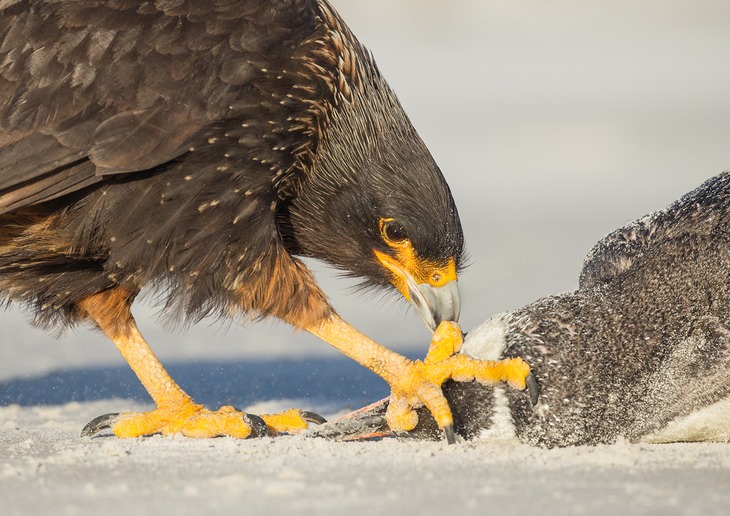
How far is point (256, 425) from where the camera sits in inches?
202

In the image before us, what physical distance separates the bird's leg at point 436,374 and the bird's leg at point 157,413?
670mm

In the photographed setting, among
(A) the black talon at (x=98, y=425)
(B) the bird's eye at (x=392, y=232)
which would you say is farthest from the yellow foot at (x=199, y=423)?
(B) the bird's eye at (x=392, y=232)

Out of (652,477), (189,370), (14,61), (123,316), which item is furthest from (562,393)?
(189,370)

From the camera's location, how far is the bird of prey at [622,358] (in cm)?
423

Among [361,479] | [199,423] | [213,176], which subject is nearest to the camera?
[361,479]

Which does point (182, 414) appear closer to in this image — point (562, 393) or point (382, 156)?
point (382, 156)

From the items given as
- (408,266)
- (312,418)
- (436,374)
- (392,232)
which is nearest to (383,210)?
(392,232)

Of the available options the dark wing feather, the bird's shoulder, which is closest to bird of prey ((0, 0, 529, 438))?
the dark wing feather

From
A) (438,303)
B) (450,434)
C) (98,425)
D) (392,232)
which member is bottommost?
(98,425)

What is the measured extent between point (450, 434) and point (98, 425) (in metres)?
2.02

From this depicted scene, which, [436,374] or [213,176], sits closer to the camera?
[436,374]

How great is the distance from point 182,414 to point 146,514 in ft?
8.46

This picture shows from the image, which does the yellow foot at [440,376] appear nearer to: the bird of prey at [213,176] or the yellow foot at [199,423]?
the bird of prey at [213,176]

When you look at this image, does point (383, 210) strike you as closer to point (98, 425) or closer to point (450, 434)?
point (450, 434)
